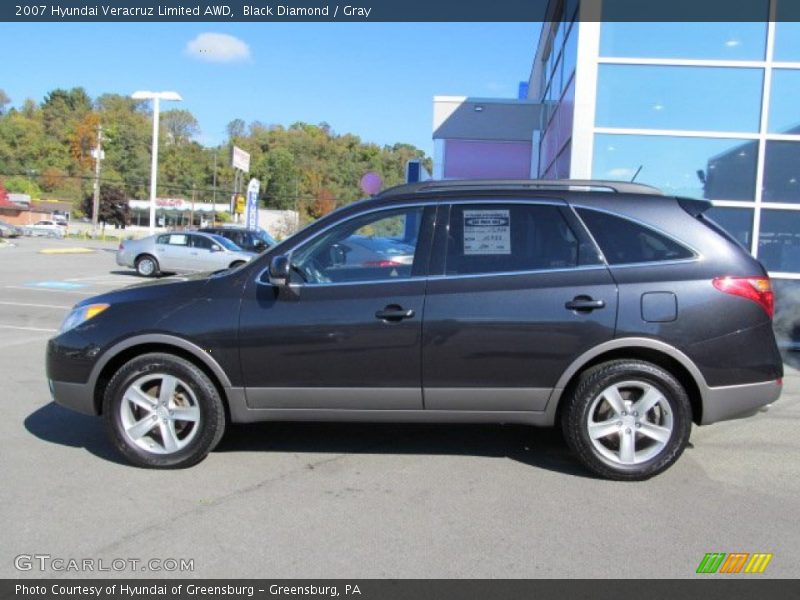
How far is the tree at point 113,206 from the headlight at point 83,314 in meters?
98.3

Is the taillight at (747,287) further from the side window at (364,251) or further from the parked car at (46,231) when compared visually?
the parked car at (46,231)

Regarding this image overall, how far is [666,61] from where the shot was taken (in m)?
9.54

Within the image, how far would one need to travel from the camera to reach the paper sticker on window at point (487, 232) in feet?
13.9

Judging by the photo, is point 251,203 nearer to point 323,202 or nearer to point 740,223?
point 740,223

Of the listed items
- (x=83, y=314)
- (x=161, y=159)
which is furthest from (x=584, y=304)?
(x=161, y=159)

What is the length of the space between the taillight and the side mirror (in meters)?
2.61

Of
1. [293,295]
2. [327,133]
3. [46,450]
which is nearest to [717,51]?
[293,295]

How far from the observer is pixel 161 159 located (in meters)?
102

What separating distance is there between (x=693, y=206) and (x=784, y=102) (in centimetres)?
634

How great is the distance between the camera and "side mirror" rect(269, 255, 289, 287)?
4.11 meters

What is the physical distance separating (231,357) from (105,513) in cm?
112

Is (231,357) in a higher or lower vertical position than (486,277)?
lower

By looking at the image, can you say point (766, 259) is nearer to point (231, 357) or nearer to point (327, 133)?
point (231, 357)
